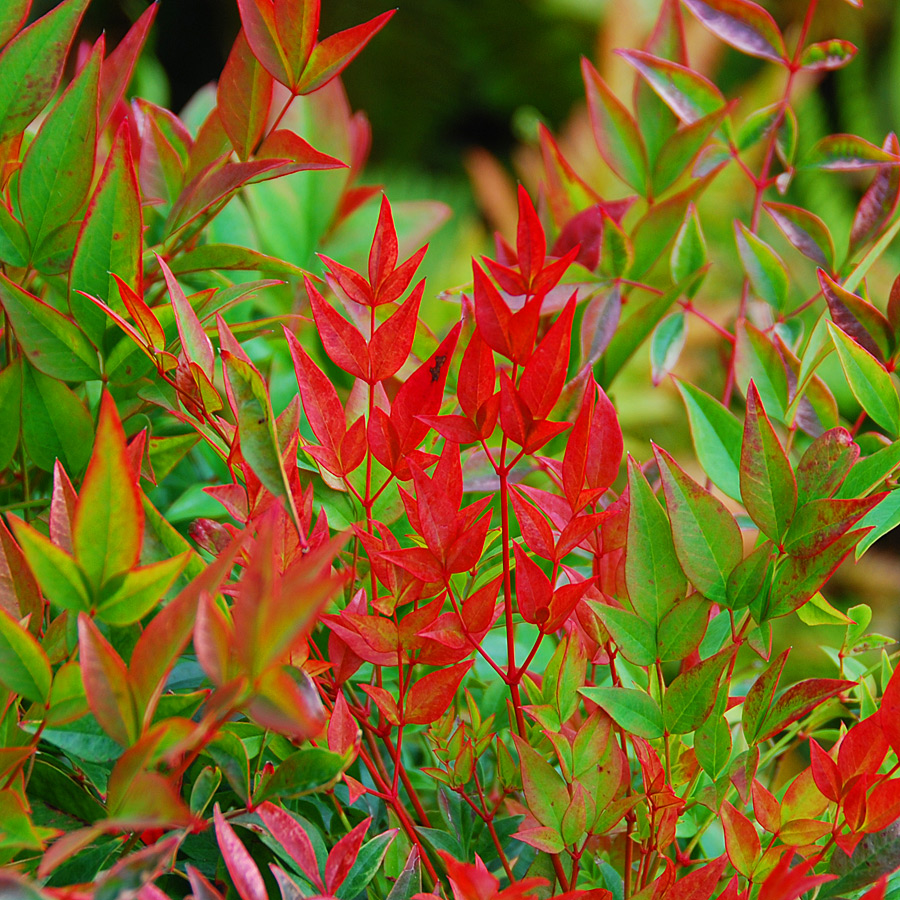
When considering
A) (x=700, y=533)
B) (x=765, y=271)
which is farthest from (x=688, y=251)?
(x=700, y=533)

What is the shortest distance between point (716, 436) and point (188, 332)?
0.45 ft

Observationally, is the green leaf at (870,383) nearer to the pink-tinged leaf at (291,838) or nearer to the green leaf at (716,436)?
the green leaf at (716,436)

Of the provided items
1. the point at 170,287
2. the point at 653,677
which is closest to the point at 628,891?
the point at 653,677

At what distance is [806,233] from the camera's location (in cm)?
27

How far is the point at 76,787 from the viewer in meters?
0.17

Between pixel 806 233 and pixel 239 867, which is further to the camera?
pixel 806 233

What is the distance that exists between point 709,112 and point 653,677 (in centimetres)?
18

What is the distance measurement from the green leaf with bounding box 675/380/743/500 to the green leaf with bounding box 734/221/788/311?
0.06 m

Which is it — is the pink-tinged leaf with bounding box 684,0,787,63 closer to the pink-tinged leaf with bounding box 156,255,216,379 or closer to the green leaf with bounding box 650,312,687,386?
the green leaf with bounding box 650,312,687,386

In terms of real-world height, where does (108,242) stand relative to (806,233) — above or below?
above

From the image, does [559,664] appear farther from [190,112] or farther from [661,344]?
[190,112]

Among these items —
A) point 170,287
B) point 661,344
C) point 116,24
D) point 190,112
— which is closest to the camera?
point 170,287

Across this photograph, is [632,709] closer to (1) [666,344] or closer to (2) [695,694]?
(2) [695,694]

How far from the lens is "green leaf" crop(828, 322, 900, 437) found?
0.19 metres
